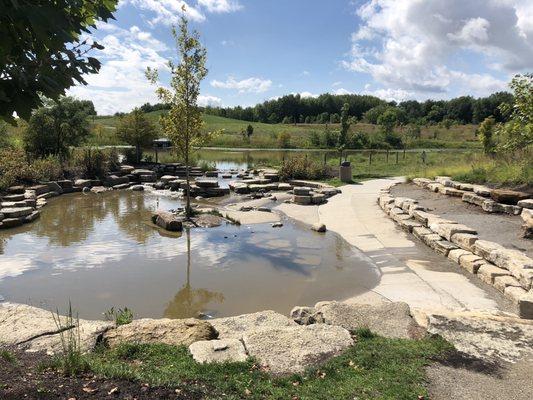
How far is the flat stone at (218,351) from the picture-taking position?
13.6 ft

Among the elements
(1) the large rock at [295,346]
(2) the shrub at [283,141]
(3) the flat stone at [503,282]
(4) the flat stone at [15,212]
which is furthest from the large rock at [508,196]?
(2) the shrub at [283,141]

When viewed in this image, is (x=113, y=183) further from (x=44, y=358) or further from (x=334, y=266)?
(x=44, y=358)

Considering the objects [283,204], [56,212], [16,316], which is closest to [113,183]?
[56,212]

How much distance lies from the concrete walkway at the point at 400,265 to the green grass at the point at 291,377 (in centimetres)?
176

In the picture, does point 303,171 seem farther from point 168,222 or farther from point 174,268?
point 174,268

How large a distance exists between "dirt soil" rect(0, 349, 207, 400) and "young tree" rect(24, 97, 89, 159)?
62.2 feet

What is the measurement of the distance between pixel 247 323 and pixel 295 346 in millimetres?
1278

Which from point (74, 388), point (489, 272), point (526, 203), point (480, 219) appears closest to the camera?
point (74, 388)

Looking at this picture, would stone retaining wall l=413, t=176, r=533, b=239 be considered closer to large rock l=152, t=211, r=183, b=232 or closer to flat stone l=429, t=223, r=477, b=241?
flat stone l=429, t=223, r=477, b=241

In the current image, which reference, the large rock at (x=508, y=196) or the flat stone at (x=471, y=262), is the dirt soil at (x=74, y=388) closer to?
the flat stone at (x=471, y=262)

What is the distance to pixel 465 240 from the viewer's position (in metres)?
9.12

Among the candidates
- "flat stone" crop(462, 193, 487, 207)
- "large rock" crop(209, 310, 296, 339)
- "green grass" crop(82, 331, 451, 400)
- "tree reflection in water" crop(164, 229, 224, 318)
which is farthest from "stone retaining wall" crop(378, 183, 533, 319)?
"tree reflection in water" crop(164, 229, 224, 318)

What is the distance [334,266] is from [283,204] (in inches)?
279

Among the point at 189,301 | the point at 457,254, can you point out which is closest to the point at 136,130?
the point at 189,301
